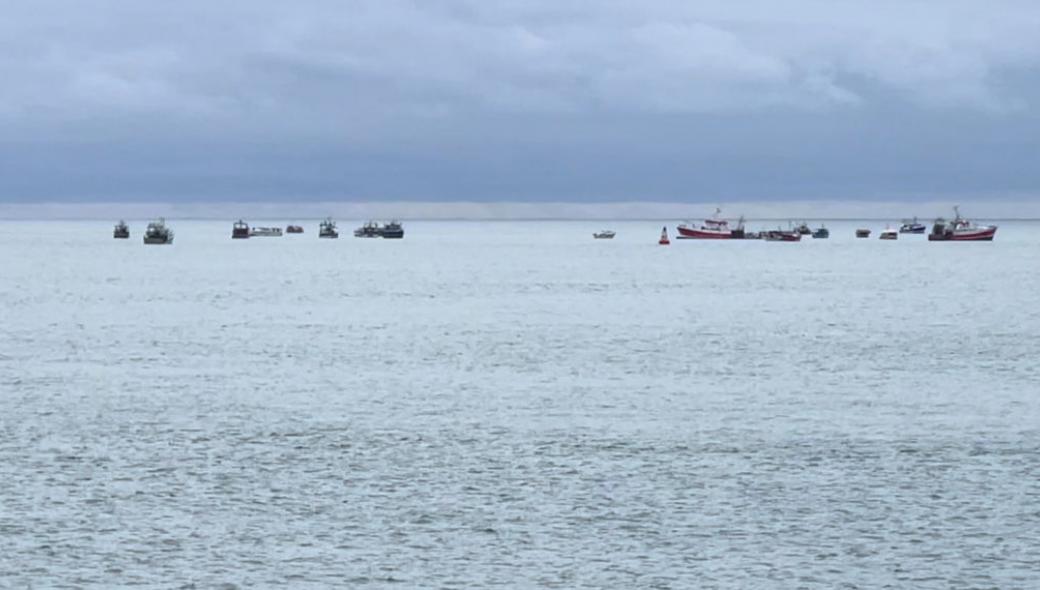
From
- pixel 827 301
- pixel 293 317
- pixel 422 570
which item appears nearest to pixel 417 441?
pixel 422 570

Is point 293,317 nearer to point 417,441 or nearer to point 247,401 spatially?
point 247,401

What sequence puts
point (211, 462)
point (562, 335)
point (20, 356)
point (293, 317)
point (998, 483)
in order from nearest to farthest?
1. point (998, 483)
2. point (211, 462)
3. point (20, 356)
4. point (562, 335)
5. point (293, 317)

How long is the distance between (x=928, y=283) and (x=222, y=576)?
130701 mm

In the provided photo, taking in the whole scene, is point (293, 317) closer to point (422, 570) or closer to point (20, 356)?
point (20, 356)

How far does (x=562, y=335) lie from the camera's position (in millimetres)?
83438

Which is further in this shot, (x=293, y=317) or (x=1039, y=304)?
(x=1039, y=304)

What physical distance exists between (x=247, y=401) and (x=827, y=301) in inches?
2902

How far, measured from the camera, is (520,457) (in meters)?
40.7

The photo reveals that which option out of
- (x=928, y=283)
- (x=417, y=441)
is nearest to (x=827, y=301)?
(x=928, y=283)

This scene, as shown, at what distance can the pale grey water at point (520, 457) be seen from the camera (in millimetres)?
29750

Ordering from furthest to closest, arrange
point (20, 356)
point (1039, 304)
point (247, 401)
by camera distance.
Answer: point (1039, 304), point (20, 356), point (247, 401)

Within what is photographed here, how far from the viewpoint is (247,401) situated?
52625 millimetres

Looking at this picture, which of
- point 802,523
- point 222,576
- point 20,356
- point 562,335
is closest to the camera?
point 222,576

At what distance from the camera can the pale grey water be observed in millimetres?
29750
